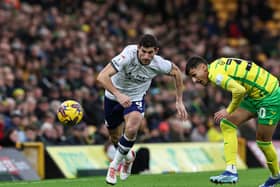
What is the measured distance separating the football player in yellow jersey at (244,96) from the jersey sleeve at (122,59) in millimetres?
1277

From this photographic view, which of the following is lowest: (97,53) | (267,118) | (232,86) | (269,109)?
(97,53)

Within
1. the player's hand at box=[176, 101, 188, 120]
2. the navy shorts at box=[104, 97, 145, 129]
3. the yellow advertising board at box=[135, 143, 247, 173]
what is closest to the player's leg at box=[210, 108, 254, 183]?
the player's hand at box=[176, 101, 188, 120]

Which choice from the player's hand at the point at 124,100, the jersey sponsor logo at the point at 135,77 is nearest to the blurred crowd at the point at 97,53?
the jersey sponsor logo at the point at 135,77

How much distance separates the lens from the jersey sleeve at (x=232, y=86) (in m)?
13.2

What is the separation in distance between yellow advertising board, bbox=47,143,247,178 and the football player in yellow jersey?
23.9ft

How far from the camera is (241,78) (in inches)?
535

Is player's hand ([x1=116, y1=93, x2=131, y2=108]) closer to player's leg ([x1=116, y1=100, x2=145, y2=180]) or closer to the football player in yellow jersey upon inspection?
player's leg ([x1=116, y1=100, x2=145, y2=180])

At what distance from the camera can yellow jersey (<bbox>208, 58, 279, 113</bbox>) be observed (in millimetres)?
13328

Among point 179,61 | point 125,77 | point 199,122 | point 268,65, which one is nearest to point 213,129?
point 199,122

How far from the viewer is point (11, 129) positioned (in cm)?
1989

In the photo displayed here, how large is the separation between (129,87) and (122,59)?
965 millimetres

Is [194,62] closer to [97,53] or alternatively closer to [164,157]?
[164,157]

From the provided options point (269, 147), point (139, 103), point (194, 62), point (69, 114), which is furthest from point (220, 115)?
point (69, 114)

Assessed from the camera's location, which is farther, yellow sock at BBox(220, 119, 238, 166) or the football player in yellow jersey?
yellow sock at BBox(220, 119, 238, 166)
